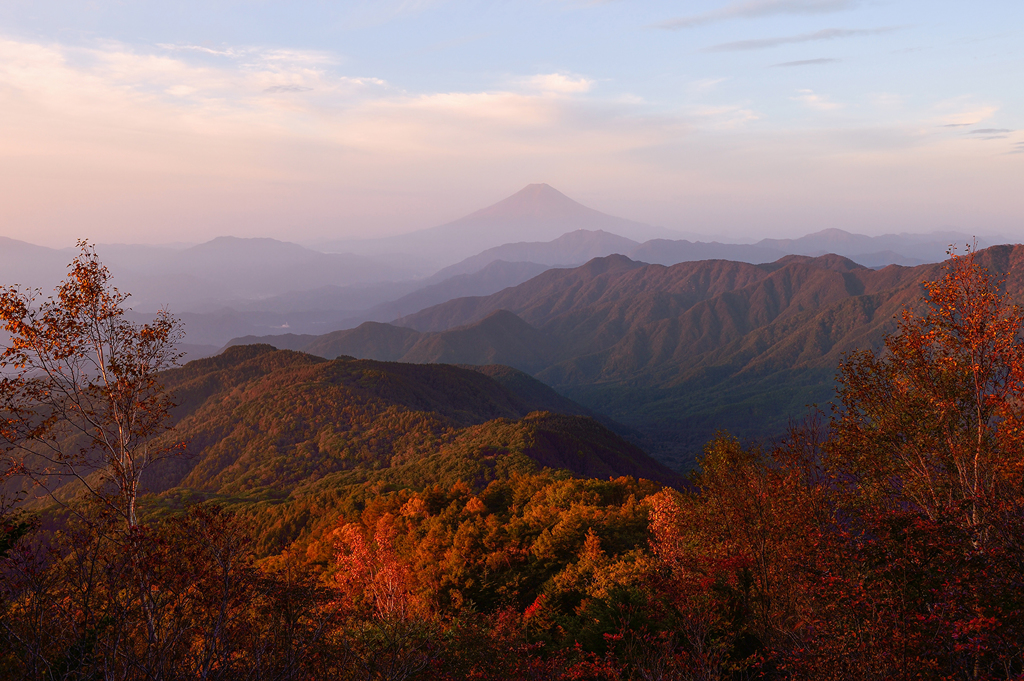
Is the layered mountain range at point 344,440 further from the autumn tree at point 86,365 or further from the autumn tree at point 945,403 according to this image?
the autumn tree at point 86,365

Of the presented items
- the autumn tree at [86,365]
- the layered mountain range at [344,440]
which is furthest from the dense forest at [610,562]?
the layered mountain range at [344,440]

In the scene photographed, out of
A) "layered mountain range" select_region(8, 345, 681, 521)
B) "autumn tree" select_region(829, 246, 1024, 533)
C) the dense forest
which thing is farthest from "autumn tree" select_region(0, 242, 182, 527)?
"layered mountain range" select_region(8, 345, 681, 521)

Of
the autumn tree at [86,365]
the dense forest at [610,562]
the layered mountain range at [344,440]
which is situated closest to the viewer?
the dense forest at [610,562]

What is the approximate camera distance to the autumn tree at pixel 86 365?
15.4 meters

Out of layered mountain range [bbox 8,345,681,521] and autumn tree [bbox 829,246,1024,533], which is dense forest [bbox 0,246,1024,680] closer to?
autumn tree [bbox 829,246,1024,533]

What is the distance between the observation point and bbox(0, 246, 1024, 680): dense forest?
43.0 ft

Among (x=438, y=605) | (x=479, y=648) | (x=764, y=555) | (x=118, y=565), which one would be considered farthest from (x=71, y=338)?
(x=764, y=555)

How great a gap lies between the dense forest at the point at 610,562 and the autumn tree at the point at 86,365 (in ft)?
0.36

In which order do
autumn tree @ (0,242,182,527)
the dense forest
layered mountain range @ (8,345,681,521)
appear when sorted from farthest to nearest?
layered mountain range @ (8,345,681,521), autumn tree @ (0,242,182,527), the dense forest

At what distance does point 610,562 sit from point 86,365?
91.0ft

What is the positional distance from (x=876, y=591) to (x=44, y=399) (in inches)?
973

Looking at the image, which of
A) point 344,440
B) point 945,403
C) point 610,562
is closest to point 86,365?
point 610,562

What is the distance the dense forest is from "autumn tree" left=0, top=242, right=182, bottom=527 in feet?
0.36

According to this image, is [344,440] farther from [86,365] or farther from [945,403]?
[945,403]
